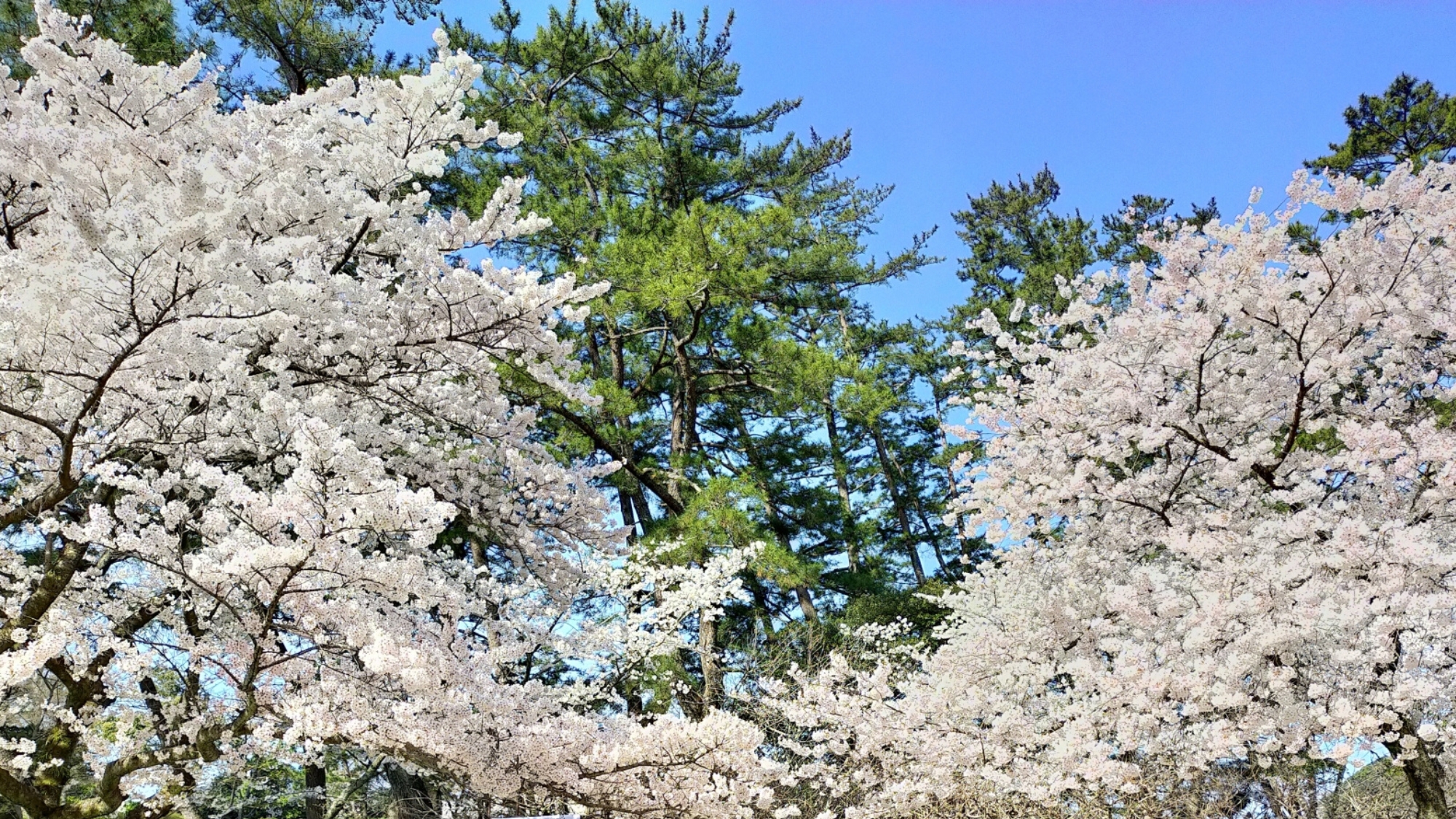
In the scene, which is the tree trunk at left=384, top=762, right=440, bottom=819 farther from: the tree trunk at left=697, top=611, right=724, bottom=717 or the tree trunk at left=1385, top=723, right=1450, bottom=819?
the tree trunk at left=1385, top=723, right=1450, bottom=819

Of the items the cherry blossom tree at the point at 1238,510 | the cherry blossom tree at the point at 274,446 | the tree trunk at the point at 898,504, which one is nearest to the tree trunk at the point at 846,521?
the tree trunk at the point at 898,504

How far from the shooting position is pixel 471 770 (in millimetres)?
4859

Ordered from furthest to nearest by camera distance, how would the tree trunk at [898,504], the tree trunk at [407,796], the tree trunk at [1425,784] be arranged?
the tree trunk at [898,504]
the tree trunk at [407,796]
the tree trunk at [1425,784]

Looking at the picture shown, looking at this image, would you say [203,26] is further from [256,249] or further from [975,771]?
[975,771]

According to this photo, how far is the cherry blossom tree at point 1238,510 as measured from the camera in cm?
500

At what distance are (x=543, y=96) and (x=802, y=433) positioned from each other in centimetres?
705

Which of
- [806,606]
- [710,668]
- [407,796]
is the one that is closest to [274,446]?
[407,796]

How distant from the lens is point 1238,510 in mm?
6172

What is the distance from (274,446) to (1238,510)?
5.84m

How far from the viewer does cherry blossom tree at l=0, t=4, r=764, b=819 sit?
11.3 feet

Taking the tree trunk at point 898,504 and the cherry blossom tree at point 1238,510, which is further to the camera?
the tree trunk at point 898,504

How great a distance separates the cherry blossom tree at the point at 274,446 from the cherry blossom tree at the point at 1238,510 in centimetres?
240

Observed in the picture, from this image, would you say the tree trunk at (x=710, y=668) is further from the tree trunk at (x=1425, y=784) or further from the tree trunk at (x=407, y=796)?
the tree trunk at (x=1425, y=784)

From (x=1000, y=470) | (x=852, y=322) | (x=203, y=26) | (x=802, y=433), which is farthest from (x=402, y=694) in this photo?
(x=852, y=322)
